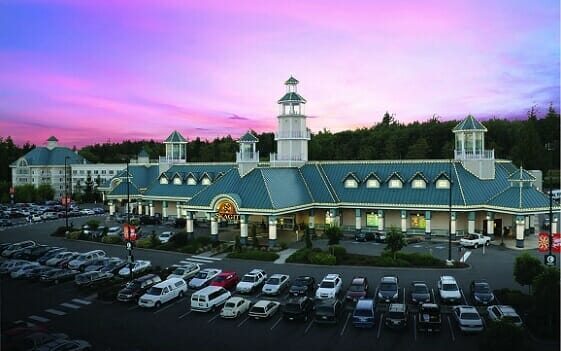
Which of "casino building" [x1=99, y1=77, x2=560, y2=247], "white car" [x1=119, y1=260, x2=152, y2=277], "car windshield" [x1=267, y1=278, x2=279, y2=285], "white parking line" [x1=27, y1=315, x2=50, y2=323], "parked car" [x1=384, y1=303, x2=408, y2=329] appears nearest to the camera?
"parked car" [x1=384, y1=303, x2=408, y2=329]

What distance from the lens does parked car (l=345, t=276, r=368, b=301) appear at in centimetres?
2872

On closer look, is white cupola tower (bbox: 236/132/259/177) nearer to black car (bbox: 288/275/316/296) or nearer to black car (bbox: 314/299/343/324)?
black car (bbox: 288/275/316/296)

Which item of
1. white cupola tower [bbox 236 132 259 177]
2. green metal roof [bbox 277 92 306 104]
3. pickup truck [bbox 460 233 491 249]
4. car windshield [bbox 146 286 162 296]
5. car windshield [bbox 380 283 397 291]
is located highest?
green metal roof [bbox 277 92 306 104]

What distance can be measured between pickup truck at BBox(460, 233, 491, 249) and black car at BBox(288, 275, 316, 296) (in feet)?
63.1

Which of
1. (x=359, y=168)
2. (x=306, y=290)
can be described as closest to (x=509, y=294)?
(x=306, y=290)

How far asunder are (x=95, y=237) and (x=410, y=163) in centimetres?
3613

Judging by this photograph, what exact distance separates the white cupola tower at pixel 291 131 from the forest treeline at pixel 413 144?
48.3 m

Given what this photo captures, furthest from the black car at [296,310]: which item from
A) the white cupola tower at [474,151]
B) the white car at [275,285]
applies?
the white cupola tower at [474,151]

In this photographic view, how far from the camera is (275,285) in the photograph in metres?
30.8

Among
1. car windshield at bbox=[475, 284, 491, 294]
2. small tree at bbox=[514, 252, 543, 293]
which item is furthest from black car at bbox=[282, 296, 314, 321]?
small tree at bbox=[514, 252, 543, 293]

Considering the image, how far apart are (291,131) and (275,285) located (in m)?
30.7

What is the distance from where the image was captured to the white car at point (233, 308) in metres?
26.2

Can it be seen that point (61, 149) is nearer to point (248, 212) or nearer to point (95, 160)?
point (95, 160)

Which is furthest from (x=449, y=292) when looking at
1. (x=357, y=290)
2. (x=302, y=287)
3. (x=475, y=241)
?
(x=475, y=241)
